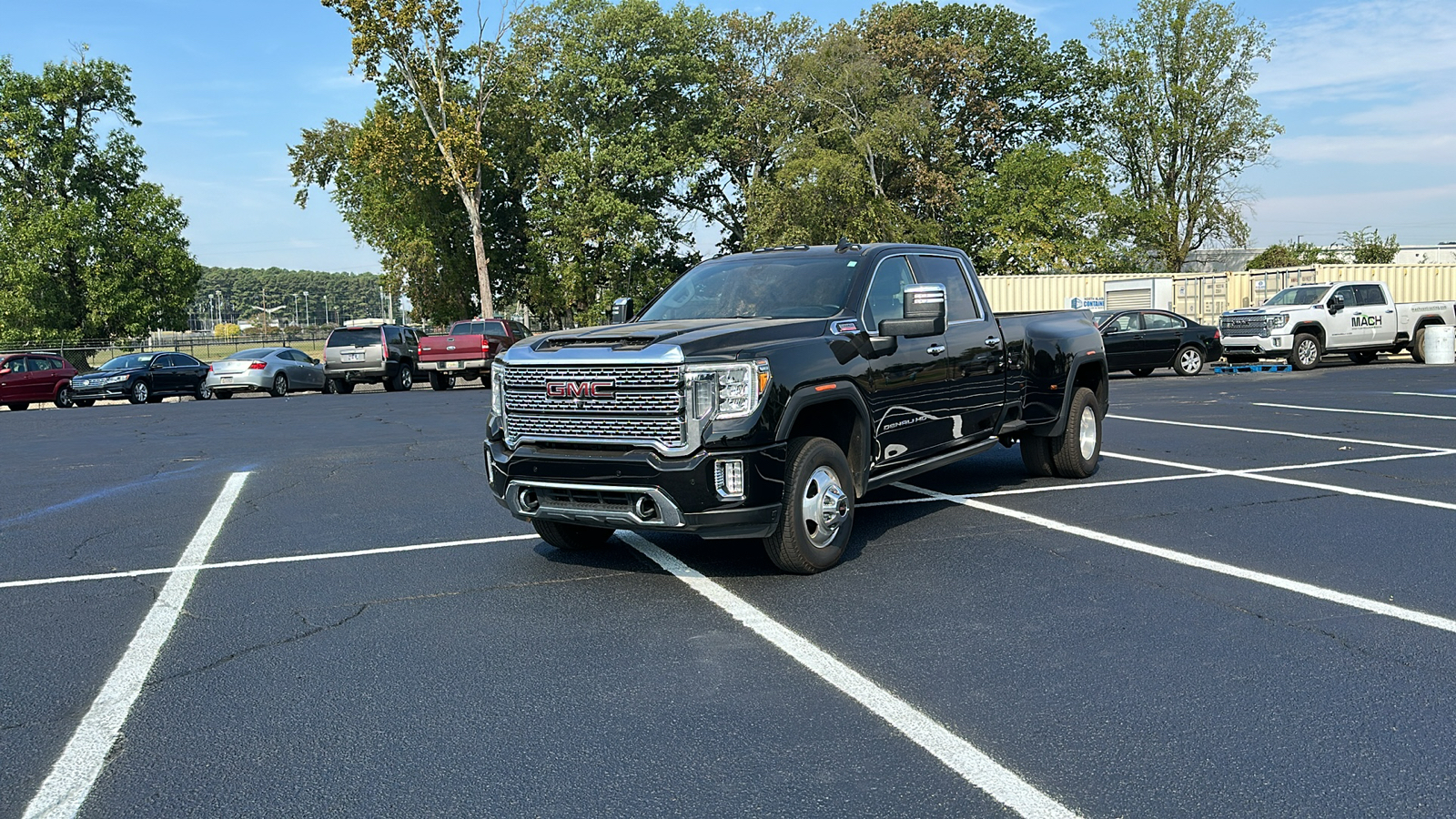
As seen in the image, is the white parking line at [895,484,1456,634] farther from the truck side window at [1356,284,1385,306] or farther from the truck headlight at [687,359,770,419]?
the truck side window at [1356,284,1385,306]

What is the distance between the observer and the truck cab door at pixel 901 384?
698 centimetres

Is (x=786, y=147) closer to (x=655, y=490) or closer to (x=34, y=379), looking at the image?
(x=34, y=379)

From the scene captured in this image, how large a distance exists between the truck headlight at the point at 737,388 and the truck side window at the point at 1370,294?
25.5 meters

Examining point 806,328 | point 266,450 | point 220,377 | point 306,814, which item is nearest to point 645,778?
point 306,814

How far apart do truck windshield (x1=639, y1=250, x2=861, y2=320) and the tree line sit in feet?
122

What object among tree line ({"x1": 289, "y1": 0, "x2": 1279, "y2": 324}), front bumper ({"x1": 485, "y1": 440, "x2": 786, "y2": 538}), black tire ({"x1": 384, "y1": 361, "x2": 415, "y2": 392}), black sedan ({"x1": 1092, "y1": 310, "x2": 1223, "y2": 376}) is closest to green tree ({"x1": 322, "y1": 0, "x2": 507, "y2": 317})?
tree line ({"x1": 289, "y1": 0, "x2": 1279, "y2": 324})

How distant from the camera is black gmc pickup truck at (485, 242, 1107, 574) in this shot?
19.2 ft

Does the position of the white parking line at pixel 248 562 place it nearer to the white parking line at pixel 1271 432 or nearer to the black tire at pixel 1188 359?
the white parking line at pixel 1271 432

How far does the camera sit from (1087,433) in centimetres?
991

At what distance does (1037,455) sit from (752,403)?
4.70 meters

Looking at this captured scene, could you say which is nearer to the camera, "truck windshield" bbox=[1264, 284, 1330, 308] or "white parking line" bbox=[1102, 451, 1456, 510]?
"white parking line" bbox=[1102, 451, 1456, 510]

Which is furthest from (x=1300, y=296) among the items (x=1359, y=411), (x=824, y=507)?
(x=824, y=507)

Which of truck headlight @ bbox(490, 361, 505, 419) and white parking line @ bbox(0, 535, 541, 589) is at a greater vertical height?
truck headlight @ bbox(490, 361, 505, 419)

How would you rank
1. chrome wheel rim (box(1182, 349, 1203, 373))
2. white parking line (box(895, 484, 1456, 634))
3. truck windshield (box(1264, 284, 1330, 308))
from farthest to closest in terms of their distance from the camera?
chrome wheel rim (box(1182, 349, 1203, 373)), truck windshield (box(1264, 284, 1330, 308)), white parking line (box(895, 484, 1456, 634))
